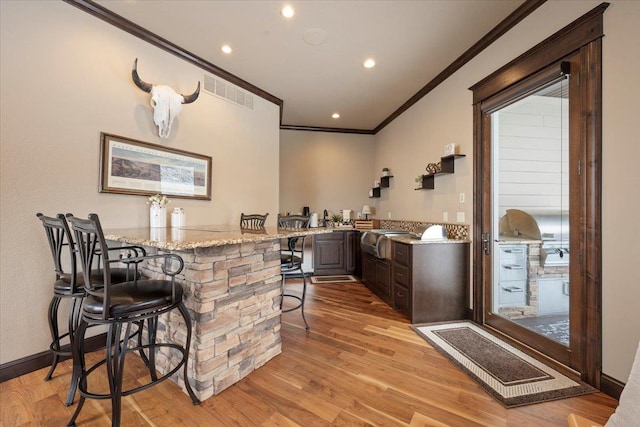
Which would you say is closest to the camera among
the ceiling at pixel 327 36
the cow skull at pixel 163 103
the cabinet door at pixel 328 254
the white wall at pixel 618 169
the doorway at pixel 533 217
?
the white wall at pixel 618 169

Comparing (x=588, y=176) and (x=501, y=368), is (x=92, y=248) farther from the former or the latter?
(x=588, y=176)

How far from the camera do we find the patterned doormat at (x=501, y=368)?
5.47 ft

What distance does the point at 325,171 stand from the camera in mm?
5457

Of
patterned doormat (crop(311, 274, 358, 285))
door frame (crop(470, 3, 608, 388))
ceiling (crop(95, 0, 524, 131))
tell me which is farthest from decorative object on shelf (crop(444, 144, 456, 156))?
patterned doormat (crop(311, 274, 358, 285))

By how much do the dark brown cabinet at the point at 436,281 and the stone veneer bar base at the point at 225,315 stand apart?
1482mm

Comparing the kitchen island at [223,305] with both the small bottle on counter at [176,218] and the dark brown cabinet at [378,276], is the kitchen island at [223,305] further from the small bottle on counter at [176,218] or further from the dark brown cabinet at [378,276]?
the dark brown cabinet at [378,276]

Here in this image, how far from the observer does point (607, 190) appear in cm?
Answer: 170

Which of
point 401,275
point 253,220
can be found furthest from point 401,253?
point 253,220

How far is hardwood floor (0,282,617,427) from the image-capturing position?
145 centimetres

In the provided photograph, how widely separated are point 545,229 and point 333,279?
119 inches

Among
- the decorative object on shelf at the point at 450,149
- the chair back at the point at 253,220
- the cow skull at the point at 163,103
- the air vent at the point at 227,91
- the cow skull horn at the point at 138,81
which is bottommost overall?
the chair back at the point at 253,220

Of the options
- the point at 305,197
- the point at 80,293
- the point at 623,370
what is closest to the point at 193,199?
the point at 80,293

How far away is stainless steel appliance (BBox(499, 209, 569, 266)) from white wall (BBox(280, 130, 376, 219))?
3049 mm

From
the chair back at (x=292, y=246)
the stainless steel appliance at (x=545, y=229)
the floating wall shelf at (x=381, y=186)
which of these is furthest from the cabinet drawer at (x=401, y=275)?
the floating wall shelf at (x=381, y=186)
